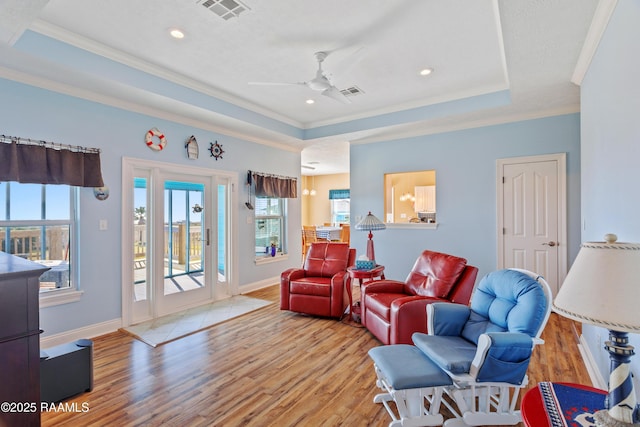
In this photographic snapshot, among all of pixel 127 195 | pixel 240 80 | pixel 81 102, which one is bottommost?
pixel 127 195

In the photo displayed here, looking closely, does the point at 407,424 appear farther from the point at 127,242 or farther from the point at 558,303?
the point at 127,242

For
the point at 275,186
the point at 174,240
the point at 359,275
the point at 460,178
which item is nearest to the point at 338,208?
the point at 275,186

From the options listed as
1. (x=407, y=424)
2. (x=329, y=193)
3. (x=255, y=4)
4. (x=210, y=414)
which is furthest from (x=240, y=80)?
(x=329, y=193)

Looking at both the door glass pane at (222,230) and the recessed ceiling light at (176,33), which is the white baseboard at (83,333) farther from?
the recessed ceiling light at (176,33)

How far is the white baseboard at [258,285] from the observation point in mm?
5108

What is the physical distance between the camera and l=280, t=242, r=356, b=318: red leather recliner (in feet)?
12.5

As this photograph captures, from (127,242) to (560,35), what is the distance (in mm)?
4512

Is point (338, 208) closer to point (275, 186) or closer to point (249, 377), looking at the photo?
point (275, 186)

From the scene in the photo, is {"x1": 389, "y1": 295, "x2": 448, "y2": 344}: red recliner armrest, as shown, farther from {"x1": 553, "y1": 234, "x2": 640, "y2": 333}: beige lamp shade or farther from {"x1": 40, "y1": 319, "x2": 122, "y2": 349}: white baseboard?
{"x1": 40, "y1": 319, "x2": 122, "y2": 349}: white baseboard

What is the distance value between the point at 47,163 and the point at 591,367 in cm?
503

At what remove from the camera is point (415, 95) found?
422cm

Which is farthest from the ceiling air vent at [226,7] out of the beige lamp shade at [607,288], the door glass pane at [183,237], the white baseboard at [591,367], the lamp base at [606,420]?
the white baseboard at [591,367]

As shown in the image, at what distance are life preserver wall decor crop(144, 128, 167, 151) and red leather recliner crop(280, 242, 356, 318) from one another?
2208mm

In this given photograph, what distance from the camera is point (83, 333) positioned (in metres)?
3.30
